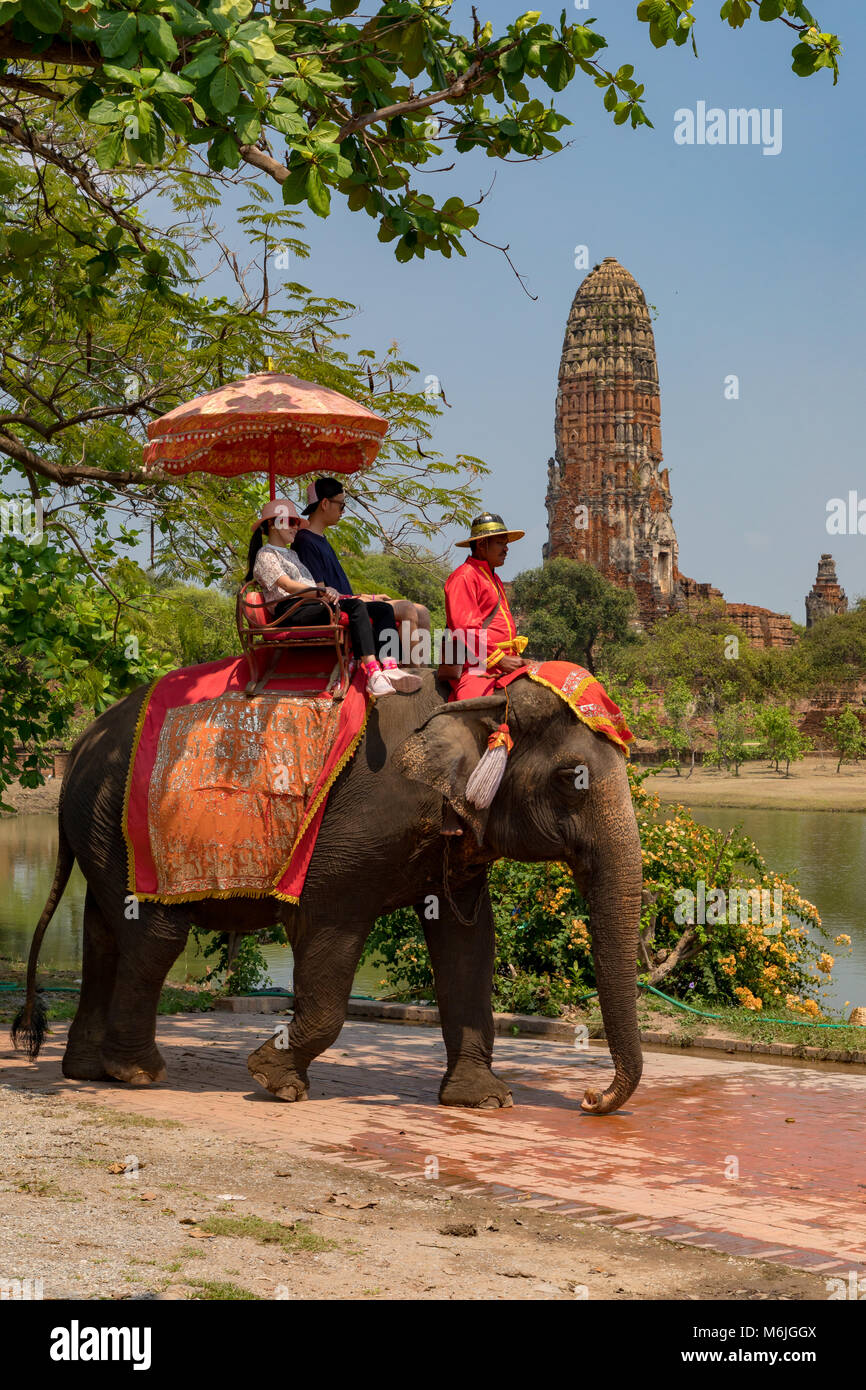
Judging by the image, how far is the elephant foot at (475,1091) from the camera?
7.70 m

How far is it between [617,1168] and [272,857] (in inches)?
91.1

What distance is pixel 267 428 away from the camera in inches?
313

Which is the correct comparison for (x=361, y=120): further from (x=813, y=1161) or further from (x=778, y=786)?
(x=778, y=786)

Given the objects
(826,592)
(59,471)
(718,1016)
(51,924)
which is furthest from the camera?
(826,592)

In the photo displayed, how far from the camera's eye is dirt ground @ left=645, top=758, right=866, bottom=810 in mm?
47125

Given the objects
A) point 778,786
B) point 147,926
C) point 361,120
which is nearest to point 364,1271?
point 147,926

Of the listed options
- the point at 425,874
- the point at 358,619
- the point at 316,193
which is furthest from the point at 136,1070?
the point at 316,193

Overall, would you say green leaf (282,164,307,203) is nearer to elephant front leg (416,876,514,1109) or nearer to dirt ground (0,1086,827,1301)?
elephant front leg (416,876,514,1109)

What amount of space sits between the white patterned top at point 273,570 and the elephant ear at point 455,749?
3.28 feet

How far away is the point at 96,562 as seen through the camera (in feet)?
41.9

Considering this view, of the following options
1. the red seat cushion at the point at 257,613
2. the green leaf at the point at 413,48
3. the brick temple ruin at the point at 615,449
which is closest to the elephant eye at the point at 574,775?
the red seat cushion at the point at 257,613

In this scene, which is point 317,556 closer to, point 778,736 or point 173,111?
point 173,111

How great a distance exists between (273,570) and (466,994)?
2.48 m

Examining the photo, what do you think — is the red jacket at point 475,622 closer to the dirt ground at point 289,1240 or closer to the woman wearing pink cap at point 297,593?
the woman wearing pink cap at point 297,593
